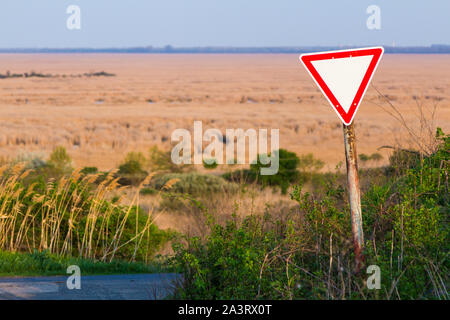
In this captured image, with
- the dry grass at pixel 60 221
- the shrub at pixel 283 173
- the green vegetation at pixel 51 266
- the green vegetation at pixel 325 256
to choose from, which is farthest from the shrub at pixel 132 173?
the green vegetation at pixel 325 256

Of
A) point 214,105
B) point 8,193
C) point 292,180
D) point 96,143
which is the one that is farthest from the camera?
point 214,105

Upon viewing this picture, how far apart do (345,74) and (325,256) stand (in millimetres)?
2053

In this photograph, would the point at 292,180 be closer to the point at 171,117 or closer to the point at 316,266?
the point at 316,266

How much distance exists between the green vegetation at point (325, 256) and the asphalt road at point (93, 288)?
0.53 metres

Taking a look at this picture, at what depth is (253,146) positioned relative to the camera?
46.1 meters

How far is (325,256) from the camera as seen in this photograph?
6.68m

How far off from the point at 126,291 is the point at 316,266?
2182mm

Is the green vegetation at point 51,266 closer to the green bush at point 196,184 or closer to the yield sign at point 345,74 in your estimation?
the yield sign at point 345,74

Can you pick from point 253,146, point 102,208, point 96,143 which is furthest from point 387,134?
point 102,208

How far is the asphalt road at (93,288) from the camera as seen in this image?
22.2 feet

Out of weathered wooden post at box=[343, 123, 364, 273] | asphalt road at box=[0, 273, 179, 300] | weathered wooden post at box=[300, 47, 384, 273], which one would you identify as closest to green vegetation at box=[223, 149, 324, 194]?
asphalt road at box=[0, 273, 179, 300]

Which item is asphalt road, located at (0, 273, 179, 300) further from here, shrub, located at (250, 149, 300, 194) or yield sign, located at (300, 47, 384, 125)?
shrub, located at (250, 149, 300, 194)

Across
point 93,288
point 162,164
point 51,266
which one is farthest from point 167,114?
point 93,288

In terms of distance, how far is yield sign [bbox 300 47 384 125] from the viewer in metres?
5.68
